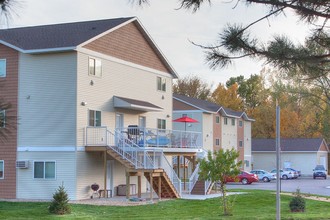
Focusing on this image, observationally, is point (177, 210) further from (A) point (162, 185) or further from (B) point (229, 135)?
(B) point (229, 135)

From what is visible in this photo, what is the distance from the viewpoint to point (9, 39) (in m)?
30.6

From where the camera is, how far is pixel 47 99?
97.3 feet

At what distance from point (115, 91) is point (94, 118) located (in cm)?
270

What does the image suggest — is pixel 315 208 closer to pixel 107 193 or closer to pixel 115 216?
pixel 115 216

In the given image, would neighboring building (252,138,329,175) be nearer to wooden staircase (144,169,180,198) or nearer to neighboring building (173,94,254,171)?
neighboring building (173,94,254,171)

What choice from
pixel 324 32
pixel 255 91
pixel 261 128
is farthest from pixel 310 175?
pixel 324 32

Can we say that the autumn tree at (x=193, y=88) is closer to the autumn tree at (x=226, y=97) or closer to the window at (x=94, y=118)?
the autumn tree at (x=226, y=97)

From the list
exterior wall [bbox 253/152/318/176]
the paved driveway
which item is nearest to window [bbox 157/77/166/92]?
the paved driveway

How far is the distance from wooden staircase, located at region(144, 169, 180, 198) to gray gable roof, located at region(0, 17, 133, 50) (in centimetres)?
760

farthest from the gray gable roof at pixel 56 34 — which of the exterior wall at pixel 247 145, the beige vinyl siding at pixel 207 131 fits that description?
the exterior wall at pixel 247 145

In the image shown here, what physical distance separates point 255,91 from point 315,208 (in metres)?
69.0

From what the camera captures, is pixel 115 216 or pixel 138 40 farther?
pixel 138 40

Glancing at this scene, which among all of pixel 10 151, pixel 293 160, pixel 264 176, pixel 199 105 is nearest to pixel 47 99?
pixel 10 151

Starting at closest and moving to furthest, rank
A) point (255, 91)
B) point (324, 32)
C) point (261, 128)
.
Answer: point (324, 32) < point (261, 128) < point (255, 91)
